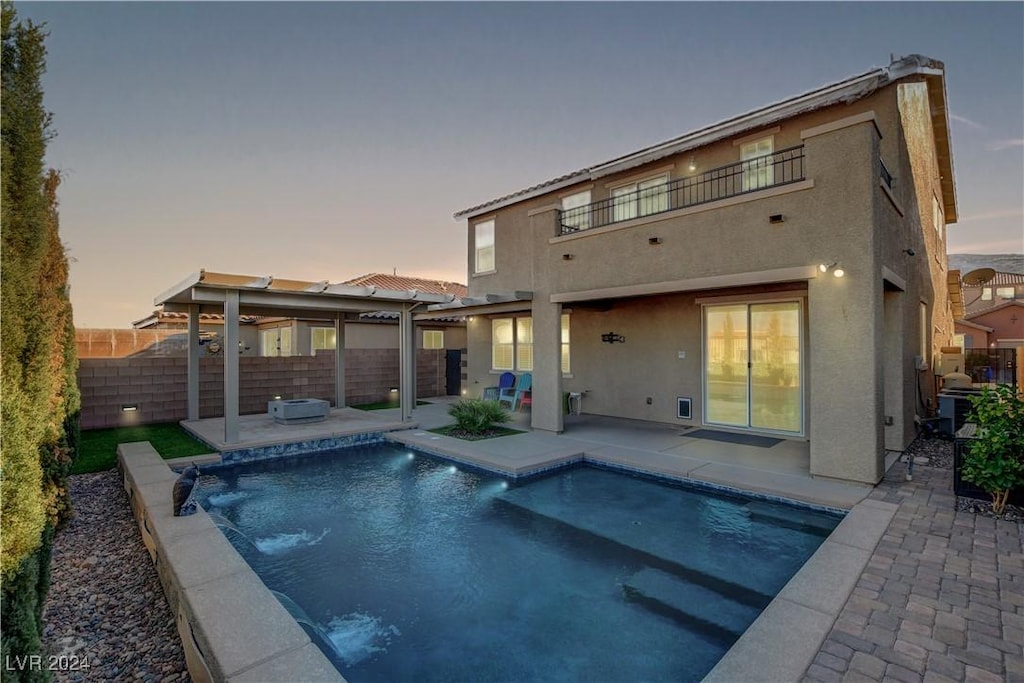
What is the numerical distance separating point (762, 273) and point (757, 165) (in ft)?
11.8

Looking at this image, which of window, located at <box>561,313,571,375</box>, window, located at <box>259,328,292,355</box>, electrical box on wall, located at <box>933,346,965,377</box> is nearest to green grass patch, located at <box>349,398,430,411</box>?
window, located at <box>561,313,571,375</box>

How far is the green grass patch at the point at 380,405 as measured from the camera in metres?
15.3

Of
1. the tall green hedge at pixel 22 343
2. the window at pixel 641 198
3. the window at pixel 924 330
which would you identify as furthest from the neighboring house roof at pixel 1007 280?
the tall green hedge at pixel 22 343

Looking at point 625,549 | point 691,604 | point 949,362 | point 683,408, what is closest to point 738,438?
point 683,408

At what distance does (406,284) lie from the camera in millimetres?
24703

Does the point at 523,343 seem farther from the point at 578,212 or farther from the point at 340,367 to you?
the point at 340,367

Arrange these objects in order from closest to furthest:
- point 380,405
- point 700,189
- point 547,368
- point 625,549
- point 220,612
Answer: point 220,612 → point 625,549 → point 700,189 → point 547,368 → point 380,405

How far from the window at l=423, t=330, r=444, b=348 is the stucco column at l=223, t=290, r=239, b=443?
12.9 meters

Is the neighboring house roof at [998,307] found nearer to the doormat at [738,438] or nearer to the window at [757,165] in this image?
the window at [757,165]

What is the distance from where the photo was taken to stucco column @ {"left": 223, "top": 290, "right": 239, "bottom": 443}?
954cm

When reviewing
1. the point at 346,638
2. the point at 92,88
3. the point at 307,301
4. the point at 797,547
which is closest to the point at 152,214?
the point at 92,88

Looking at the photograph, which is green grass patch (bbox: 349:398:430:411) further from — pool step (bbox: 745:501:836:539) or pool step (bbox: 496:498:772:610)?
pool step (bbox: 745:501:836:539)

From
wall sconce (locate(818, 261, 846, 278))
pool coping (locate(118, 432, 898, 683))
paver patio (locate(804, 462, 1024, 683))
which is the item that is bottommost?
paver patio (locate(804, 462, 1024, 683))

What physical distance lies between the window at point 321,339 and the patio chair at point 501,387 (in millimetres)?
9722
